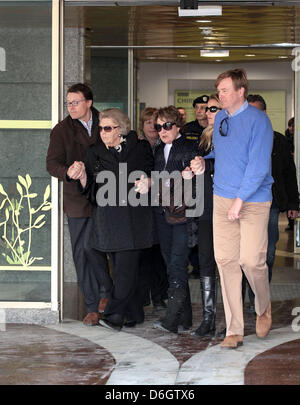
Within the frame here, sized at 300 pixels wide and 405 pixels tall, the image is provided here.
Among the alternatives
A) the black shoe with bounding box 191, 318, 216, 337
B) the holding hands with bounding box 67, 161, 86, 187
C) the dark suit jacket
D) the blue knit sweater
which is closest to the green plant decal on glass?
the dark suit jacket

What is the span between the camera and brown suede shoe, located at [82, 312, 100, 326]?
6.75 m

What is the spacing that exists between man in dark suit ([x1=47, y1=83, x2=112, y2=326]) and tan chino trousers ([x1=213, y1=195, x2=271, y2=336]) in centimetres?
127

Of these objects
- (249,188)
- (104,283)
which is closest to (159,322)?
(104,283)

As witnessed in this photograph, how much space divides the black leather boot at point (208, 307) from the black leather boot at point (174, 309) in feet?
0.56

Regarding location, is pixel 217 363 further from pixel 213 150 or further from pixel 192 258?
pixel 192 258

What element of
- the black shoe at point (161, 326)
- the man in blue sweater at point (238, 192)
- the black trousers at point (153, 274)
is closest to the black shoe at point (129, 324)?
the black shoe at point (161, 326)

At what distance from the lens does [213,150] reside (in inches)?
246

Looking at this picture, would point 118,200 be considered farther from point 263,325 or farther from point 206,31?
point 206,31

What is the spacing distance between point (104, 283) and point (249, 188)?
186 centimetres

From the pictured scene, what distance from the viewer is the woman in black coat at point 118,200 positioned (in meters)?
6.48

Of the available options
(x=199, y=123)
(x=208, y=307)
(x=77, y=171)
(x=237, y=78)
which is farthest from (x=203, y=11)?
(x=208, y=307)

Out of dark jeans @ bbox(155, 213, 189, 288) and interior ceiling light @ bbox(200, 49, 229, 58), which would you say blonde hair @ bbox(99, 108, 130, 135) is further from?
interior ceiling light @ bbox(200, 49, 229, 58)

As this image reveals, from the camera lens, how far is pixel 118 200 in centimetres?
648

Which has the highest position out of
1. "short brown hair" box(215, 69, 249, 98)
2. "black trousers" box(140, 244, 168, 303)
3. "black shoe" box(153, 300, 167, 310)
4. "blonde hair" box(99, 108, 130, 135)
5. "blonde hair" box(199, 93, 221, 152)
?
"short brown hair" box(215, 69, 249, 98)
